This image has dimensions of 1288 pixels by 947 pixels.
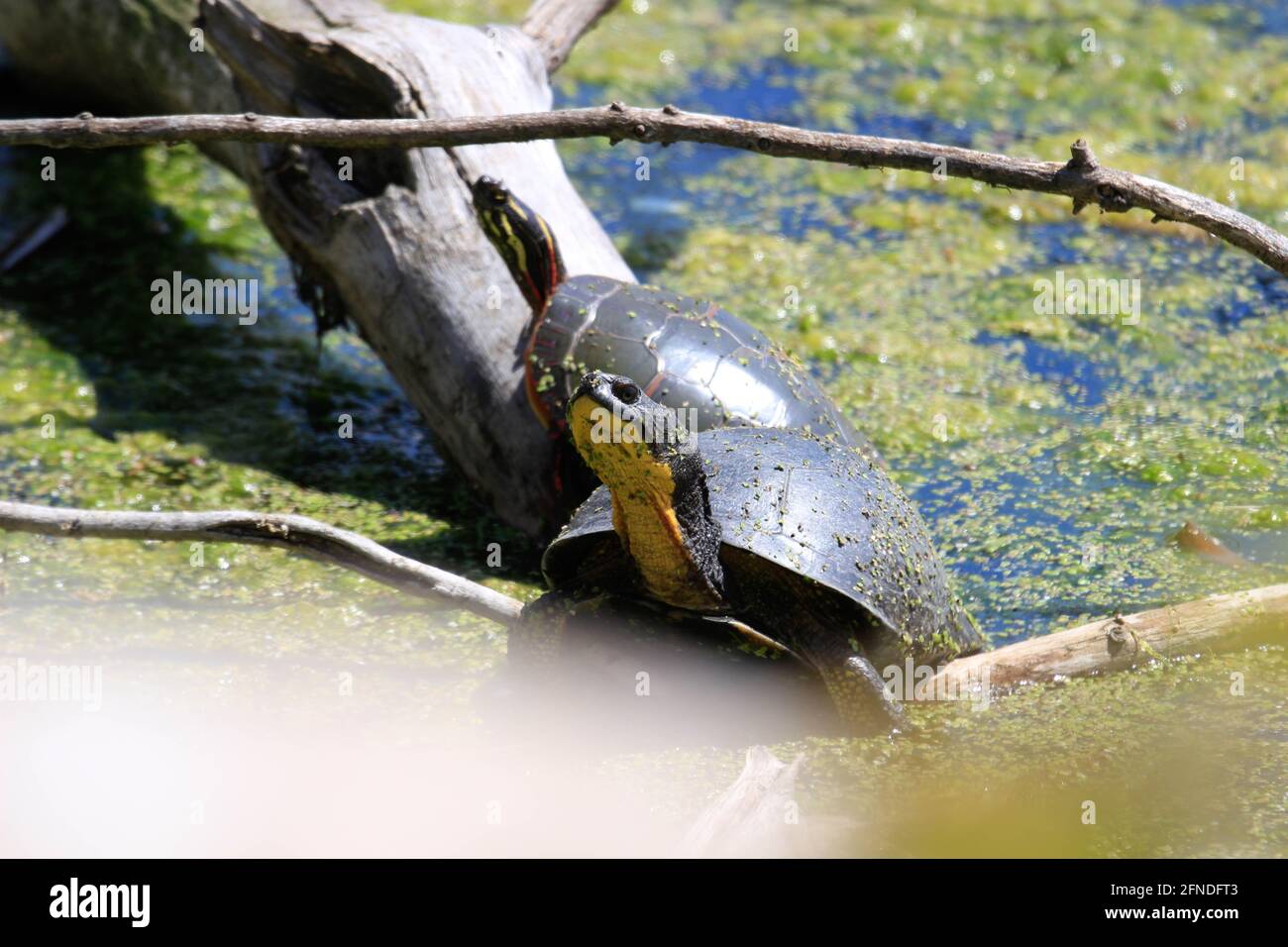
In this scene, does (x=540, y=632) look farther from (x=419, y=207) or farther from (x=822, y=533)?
(x=419, y=207)

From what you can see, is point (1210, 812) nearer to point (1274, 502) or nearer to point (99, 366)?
point (1274, 502)

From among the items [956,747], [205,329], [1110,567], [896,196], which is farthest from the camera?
[896,196]

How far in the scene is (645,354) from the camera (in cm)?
367

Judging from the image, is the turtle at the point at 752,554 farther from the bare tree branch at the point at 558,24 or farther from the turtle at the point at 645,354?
the bare tree branch at the point at 558,24

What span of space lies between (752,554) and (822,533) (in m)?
0.17

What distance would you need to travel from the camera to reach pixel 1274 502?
4031 millimetres

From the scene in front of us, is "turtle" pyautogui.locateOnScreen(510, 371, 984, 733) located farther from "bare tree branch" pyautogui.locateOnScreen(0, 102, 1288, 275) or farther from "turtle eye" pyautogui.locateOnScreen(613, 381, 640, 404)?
"bare tree branch" pyautogui.locateOnScreen(0, 102, 1288, 275)

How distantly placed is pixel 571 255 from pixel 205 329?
1.72m

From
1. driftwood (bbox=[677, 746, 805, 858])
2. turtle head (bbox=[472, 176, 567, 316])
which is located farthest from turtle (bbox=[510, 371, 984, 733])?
turtle head (bbox=[472, 176, 567, 316])

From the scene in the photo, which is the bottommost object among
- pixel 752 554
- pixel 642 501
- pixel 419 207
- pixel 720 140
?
pixel 752 554

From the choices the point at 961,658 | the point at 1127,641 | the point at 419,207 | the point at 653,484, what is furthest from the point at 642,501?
the point at 419,207

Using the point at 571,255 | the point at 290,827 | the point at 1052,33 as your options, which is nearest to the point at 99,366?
the point at 571,255

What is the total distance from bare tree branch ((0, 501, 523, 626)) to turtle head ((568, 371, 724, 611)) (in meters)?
0.40

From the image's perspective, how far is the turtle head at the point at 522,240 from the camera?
13.3 feet
